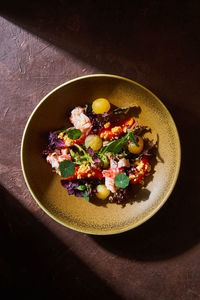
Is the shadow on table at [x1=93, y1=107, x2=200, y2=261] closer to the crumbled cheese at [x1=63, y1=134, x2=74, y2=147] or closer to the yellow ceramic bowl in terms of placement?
the yellow ceramic bowl

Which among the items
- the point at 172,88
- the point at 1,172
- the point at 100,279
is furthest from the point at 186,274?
the point at 1,172

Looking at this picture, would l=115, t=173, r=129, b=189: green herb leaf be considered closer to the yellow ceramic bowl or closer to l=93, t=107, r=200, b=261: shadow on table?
the yellow ceramic bowl

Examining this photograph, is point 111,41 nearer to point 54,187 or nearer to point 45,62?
point 45,62

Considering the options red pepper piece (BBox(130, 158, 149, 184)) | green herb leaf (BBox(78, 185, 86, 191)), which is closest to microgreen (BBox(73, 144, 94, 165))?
green herb leaf (BBox(78, 185, 86, 191))

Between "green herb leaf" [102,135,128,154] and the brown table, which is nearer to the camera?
"green herb leaf" [102,135,128,154]

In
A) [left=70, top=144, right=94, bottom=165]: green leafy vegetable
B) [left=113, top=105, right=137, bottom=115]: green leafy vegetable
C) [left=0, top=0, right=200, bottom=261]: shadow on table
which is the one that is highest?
[left=0, top=0, right=200, bottom=261]: shadow on table

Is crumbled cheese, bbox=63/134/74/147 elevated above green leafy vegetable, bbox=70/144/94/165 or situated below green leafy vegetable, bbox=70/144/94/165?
above

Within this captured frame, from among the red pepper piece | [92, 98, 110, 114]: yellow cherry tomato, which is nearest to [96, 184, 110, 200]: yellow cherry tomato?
the red pepper piece

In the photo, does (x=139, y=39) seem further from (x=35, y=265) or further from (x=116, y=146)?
(x=35, y=265)
